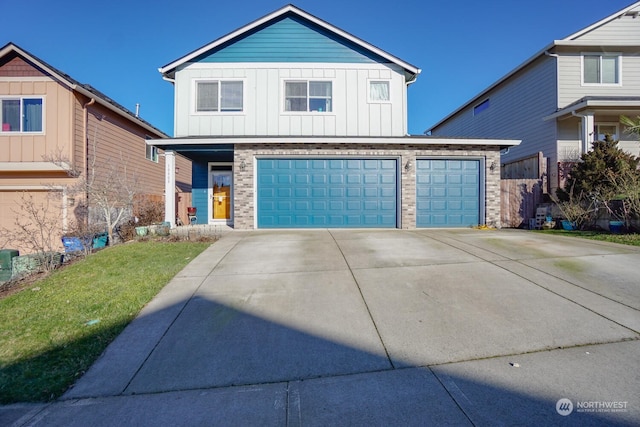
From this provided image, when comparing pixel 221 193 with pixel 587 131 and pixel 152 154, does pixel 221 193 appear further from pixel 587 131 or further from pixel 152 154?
pixel 587 131

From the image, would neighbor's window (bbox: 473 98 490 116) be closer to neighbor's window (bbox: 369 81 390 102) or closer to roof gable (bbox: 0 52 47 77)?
neighbor's window (bbox: 369 81 390 102)

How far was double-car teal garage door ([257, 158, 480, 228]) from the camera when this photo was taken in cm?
1030

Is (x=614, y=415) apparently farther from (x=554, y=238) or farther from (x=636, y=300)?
(x=554, y=238)

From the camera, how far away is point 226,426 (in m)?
2.08

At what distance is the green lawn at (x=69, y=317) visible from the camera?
2725 mm

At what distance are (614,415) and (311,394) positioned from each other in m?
2.19

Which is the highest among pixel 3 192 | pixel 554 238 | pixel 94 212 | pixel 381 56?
pixel 381 56

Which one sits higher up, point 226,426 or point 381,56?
point 381,56

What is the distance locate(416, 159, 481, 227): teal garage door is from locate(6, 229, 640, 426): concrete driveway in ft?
17.2

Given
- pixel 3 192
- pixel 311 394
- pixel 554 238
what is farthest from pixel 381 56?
pixel 3 192

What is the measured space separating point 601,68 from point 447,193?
10.4 meters

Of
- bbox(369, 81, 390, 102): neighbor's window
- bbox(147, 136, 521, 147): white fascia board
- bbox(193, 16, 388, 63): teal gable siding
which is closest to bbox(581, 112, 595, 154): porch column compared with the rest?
bbox(147, 136, 521, 147): white fascia board

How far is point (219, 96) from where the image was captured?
11.4 metres

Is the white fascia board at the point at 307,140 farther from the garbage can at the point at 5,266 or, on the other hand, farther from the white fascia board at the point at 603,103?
the white fascia board at the point at 603,103
